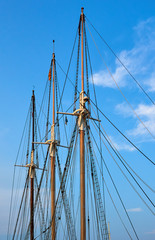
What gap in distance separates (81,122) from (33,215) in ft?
88.3

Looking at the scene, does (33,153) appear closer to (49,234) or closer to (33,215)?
(33,215)

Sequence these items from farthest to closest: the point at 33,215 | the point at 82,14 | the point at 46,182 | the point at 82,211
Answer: the point at 33,215 < the point at 46,182 < the point at 82,14 < the point at 82,211

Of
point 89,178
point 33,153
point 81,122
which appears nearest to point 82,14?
point 81,122

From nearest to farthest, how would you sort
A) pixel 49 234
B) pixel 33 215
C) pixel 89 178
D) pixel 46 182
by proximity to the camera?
pixel 89 178
pixel 49 234
pixel 46 182
pixel 33 215

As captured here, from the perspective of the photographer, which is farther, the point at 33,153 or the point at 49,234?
the point at 33,153

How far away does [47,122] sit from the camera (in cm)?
5284

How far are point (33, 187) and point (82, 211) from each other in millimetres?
30007

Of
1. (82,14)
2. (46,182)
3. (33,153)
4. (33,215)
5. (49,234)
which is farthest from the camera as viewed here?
(33,153)

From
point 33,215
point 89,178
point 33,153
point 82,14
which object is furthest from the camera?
point 33,153

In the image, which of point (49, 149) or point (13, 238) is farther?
point (13, 238)

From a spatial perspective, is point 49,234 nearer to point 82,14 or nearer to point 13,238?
point 13,238

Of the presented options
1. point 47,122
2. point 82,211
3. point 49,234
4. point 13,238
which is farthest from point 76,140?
point 13,238

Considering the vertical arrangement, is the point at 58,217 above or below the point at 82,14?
below

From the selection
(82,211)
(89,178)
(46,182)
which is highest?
(46,182)
